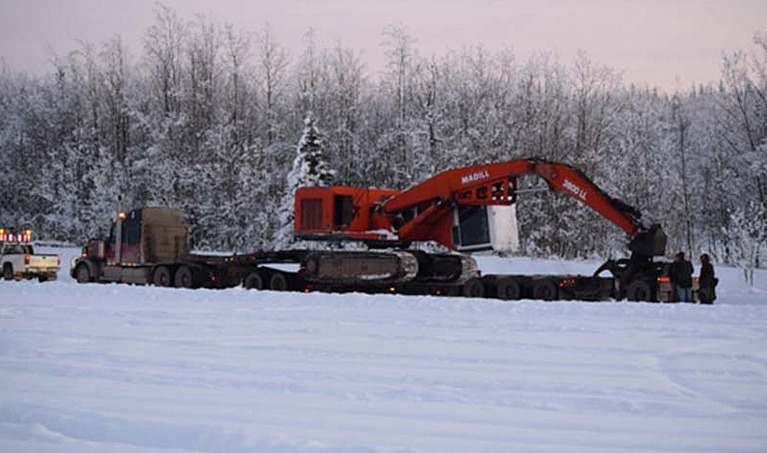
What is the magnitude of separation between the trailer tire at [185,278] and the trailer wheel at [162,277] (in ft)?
1.14

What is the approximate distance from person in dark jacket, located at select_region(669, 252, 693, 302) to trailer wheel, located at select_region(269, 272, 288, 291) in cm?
1014

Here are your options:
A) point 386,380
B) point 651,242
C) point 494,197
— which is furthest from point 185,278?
point 386,380

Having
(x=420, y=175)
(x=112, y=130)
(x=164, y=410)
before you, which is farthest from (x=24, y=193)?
(x=164, y=410)

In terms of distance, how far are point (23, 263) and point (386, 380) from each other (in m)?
23.7

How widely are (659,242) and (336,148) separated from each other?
33404 millimetres

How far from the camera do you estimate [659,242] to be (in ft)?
59.4

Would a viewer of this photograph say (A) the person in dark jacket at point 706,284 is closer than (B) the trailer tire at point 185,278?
Yes

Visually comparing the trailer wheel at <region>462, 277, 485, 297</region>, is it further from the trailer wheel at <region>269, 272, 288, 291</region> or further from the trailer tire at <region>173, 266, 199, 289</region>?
the trailer tire at <region>173, 266, 199, 289</region>

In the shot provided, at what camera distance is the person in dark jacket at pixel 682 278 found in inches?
722

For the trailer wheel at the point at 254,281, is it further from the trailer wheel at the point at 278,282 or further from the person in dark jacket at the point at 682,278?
the person in dark jacket at the point at 682,278

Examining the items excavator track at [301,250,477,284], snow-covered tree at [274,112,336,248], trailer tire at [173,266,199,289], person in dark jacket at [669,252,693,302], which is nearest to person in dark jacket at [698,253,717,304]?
person in dark jacket at [669,252,693,302]

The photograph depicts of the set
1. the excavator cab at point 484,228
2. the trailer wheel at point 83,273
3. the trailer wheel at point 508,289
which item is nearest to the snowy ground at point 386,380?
the trailer wheel at point 508,289

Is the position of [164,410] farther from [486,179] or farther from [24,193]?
[24,193]

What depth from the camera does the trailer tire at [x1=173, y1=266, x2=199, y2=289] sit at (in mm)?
23859
